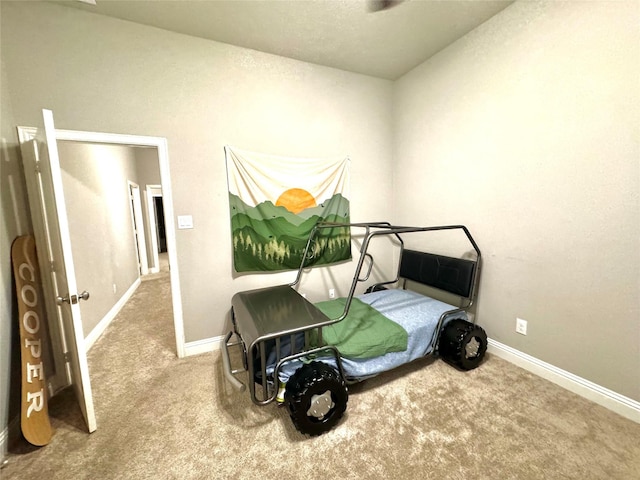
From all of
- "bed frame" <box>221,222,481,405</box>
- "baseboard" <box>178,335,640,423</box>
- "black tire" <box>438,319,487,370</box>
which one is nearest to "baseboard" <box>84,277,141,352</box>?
"baseboard" <box>178,335,640,423</box>

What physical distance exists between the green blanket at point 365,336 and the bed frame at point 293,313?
0.11 m

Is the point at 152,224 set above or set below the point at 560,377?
above

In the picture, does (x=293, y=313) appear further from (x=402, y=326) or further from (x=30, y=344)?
(x=30, y=344)

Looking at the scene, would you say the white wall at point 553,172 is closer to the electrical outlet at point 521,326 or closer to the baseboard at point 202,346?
the electrical outlet at point 521,326

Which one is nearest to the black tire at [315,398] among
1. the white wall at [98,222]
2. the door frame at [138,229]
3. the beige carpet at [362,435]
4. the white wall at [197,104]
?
the beige carpet at [362,435]

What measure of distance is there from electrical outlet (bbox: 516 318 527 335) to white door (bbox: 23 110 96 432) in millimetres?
3019

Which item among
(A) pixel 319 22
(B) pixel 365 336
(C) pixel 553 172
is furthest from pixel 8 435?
(C) pixel 553 172

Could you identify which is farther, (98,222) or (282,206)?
(98,222)

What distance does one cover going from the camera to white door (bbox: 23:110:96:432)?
1360 millimetres

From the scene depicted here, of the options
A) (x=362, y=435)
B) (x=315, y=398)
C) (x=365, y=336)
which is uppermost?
(x=365, y=336)

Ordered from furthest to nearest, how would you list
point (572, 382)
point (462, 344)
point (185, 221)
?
point (185, 221) < point (462, 344) < point (572, 382)

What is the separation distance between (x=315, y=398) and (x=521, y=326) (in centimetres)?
179

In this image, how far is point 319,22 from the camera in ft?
6.66

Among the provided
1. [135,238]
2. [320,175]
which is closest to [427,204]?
[320,175]
